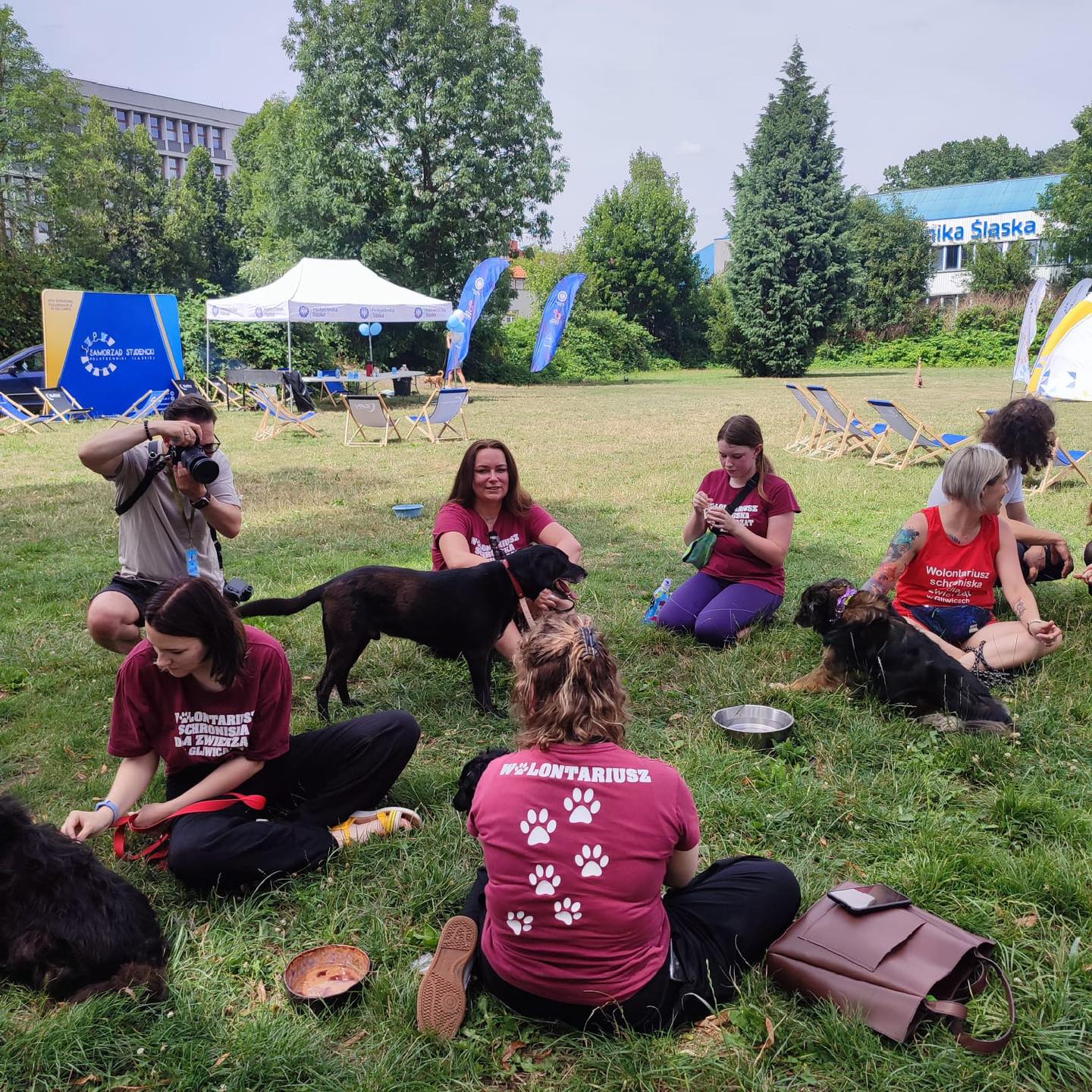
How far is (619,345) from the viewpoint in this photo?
34.4m

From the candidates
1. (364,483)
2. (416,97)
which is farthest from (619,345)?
(364,483)

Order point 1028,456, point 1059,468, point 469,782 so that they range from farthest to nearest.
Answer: point 1059,468
point 1028,456
point 469,782

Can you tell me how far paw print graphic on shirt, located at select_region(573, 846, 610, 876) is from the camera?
1977 mm

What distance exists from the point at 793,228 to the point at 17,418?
81.1 ft

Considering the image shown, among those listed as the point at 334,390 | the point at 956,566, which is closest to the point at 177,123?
the point at 334,390

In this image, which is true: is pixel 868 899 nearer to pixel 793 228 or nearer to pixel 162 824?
pixel 162 824

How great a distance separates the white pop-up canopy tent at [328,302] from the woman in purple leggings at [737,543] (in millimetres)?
13512

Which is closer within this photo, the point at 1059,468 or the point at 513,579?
the point at 513,579

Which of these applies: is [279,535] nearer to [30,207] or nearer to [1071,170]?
[30,207]

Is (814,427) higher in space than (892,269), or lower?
lower

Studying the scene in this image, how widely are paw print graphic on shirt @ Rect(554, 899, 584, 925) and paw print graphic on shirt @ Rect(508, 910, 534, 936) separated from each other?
0.07m

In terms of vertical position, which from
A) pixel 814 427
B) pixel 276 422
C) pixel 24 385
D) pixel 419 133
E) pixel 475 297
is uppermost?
pixel 419 133

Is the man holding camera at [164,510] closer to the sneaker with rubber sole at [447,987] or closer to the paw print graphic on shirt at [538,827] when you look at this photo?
the sneaker with rubber sole at [447,987]

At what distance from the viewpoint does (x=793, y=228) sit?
1185 inches
